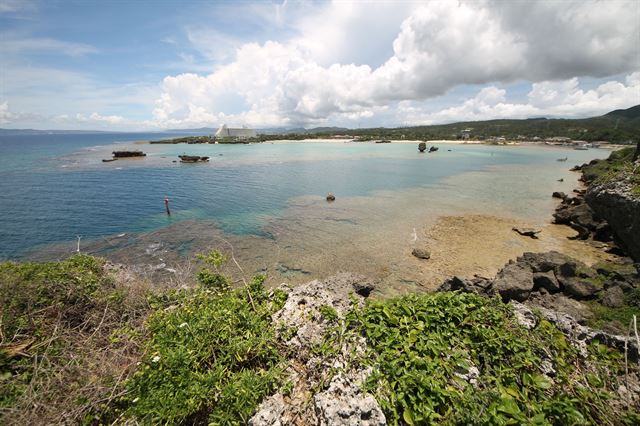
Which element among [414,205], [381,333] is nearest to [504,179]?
[414,205]

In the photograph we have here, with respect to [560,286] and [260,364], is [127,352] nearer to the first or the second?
[260,364]

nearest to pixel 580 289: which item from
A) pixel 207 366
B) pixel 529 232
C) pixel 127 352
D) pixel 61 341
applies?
pixel 529 232

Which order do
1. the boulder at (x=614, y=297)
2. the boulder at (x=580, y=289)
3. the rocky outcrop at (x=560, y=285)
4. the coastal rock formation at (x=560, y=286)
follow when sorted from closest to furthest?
the boulder at (x=614, y=297), the coastal rock formation at (x=560, y=286), the rocky outcrop at (x=560, y=285), the boulder at (x=580, y=289)

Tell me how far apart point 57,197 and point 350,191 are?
3487 cm

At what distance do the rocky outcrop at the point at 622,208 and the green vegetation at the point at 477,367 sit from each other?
13969 mm

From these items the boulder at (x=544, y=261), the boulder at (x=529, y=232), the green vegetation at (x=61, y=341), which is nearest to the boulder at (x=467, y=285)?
the boulder at (x=544, y=261)

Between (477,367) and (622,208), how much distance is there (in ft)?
53.7

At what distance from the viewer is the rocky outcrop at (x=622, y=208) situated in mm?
12820

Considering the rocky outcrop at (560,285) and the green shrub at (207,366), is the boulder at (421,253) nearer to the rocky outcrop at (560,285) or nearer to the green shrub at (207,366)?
the rocky outcrop at (560,285)

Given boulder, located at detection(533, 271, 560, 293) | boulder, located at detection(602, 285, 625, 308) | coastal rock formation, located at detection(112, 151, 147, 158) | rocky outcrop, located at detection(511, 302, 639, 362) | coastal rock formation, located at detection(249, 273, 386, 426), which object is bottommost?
boulder, located at detection(533, 271, 560, 293)

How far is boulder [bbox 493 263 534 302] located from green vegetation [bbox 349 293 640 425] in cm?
681

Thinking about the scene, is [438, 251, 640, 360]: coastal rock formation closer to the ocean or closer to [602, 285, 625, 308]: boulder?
[602, 285, 625, 308]: boulder

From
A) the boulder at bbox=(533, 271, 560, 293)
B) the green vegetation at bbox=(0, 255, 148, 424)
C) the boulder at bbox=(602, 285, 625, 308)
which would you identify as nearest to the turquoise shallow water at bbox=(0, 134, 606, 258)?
the green vegetation at bbox=(0, 255, 148, 424)

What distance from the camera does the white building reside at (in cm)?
14350
